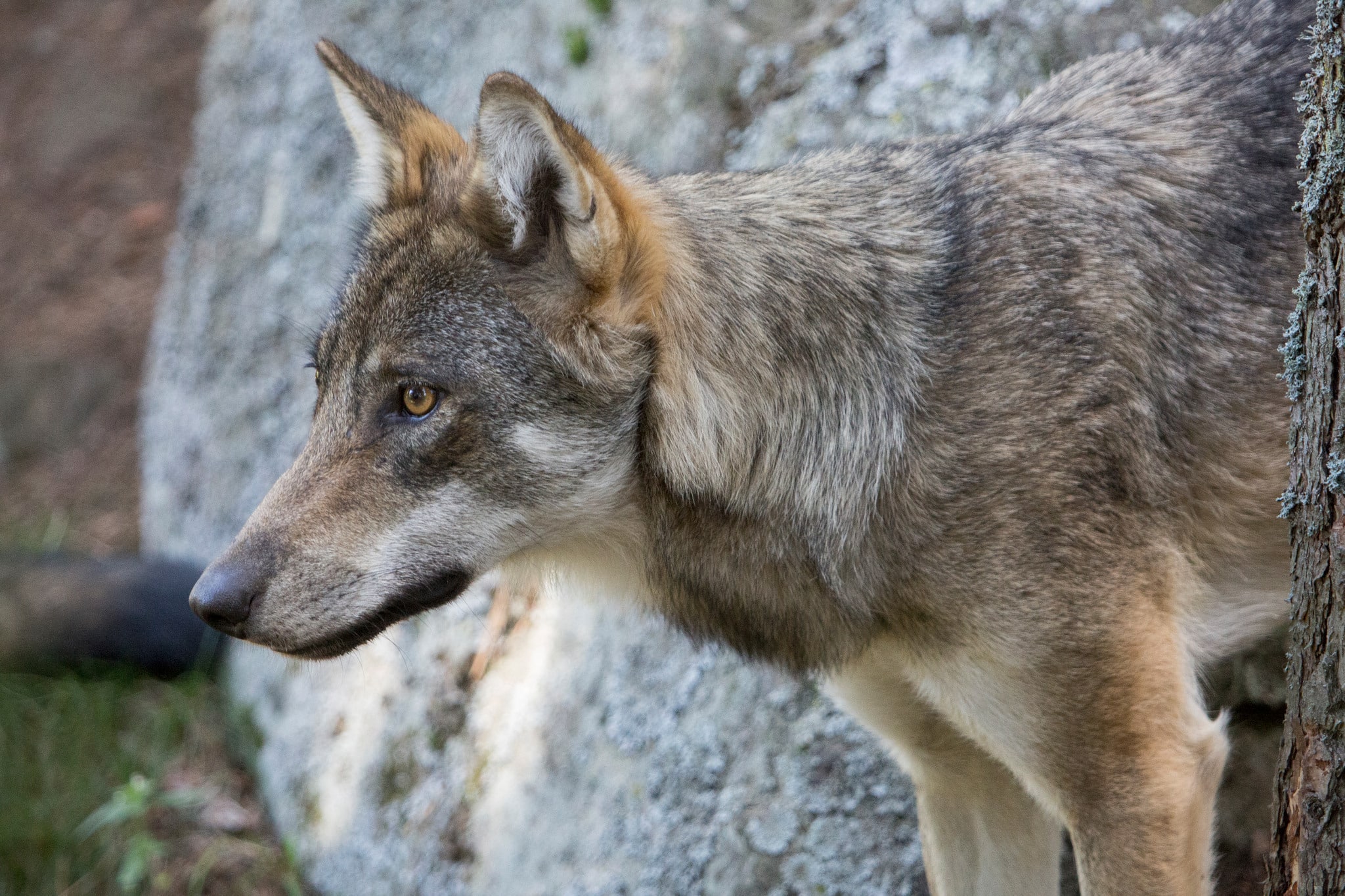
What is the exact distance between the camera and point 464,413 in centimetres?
296

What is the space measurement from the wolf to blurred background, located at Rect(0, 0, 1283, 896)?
2.37ft

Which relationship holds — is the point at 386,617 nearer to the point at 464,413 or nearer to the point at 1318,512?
the point at 464,413

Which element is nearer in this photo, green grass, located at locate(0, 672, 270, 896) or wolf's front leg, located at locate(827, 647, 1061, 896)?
wolf's front leg, located at locate(827, 647, 1061, 896)

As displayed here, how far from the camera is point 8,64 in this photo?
10.9 meters

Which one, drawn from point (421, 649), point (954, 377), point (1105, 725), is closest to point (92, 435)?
point (421, 649)

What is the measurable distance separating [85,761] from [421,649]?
1.95 m

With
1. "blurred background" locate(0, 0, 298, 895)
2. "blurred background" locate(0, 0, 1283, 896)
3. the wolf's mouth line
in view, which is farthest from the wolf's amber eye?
"blurred background" locate(0, 0, 298, 895)

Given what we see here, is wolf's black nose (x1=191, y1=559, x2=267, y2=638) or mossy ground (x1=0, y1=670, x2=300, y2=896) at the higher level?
wolf's black nose (x1=191, y1=559, x2=267, y2=638)

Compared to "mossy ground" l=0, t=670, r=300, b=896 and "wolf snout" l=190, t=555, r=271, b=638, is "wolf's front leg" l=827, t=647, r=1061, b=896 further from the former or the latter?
"mossy ground" l=0, t=670, r=300, b=896

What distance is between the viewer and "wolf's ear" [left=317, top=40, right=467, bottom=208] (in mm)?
3268

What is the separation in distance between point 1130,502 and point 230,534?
16.5 feet

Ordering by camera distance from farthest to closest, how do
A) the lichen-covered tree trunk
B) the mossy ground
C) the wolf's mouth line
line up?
the mossy ground → the wolf's mouth line → the lichen-covered tree trunk

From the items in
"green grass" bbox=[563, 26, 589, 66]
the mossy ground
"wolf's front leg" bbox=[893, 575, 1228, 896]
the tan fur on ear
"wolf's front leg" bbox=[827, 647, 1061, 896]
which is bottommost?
the mossy ground

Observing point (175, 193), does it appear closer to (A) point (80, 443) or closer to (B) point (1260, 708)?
(A) point (80, 443)
